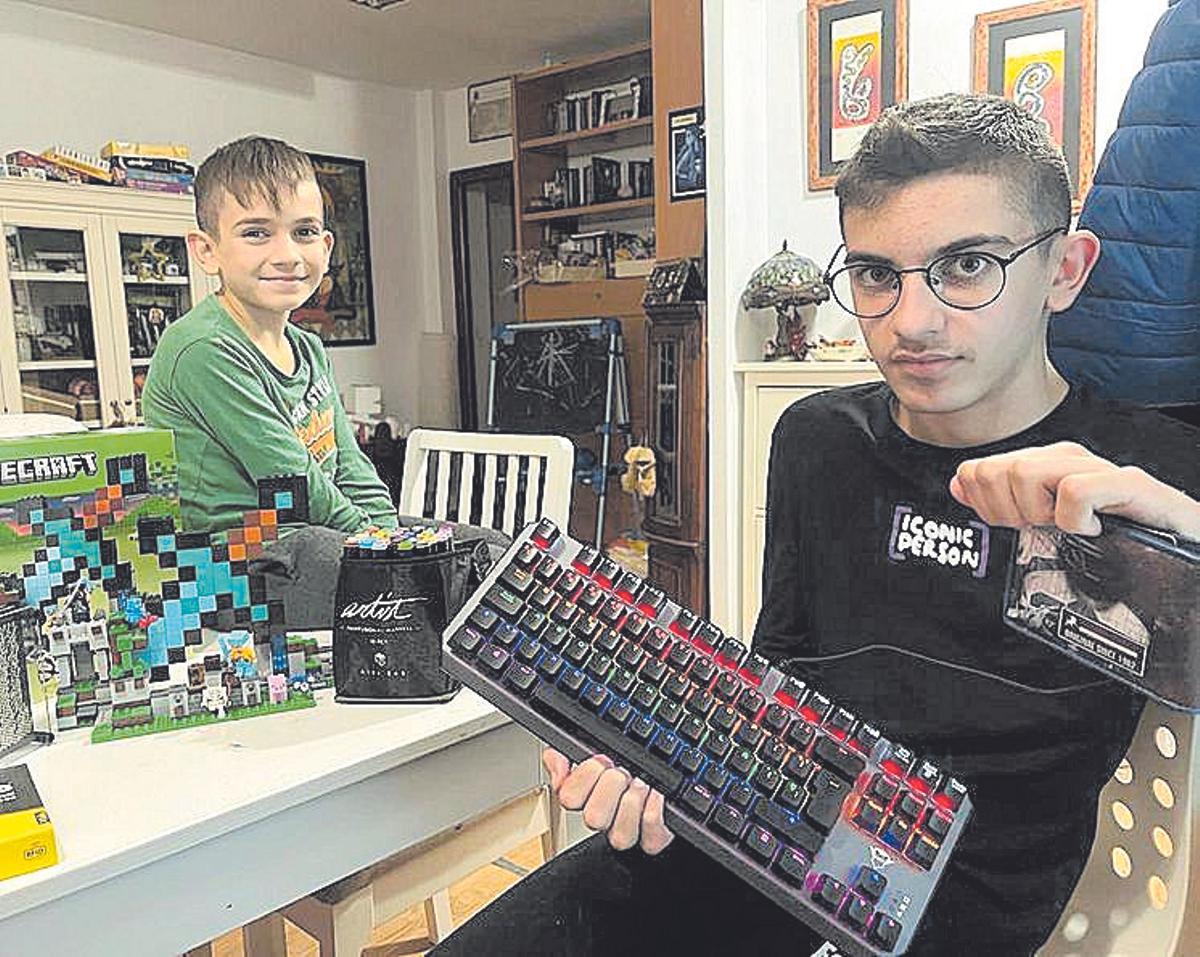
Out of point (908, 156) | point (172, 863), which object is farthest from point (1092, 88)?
point (172, 863)

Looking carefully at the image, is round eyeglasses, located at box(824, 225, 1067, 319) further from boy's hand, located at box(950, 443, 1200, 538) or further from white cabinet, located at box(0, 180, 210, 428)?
white cabinet, located at box(0, 180, 210, 428)

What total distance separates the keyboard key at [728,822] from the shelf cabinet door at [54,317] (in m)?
3.34

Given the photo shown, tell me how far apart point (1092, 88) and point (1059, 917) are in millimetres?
1822

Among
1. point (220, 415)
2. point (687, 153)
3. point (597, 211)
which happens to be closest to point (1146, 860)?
point (220, 415)

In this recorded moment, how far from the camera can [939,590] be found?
2.81 feet

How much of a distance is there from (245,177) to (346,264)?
384cm

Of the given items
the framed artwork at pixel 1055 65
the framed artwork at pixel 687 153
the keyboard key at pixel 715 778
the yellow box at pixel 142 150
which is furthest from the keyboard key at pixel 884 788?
the yellow box at pixel 142 150

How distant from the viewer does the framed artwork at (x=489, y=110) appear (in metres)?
4.74

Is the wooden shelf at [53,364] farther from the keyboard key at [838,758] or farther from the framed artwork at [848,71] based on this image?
the keyboard key at [838,758]

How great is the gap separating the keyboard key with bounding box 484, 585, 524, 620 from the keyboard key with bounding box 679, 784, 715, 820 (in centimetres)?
18

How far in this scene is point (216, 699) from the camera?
89 centimetres

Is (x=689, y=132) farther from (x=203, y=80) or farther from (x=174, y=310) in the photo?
(x=203, y=80)

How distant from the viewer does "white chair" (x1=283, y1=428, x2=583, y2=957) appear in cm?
107

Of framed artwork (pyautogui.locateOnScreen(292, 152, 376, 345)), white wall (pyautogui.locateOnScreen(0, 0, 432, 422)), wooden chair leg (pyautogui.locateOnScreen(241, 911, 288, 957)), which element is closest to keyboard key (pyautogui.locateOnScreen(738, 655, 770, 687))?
wooden chair leg (pyautogui.locateOnScreen(241, 911, 288, 957))
